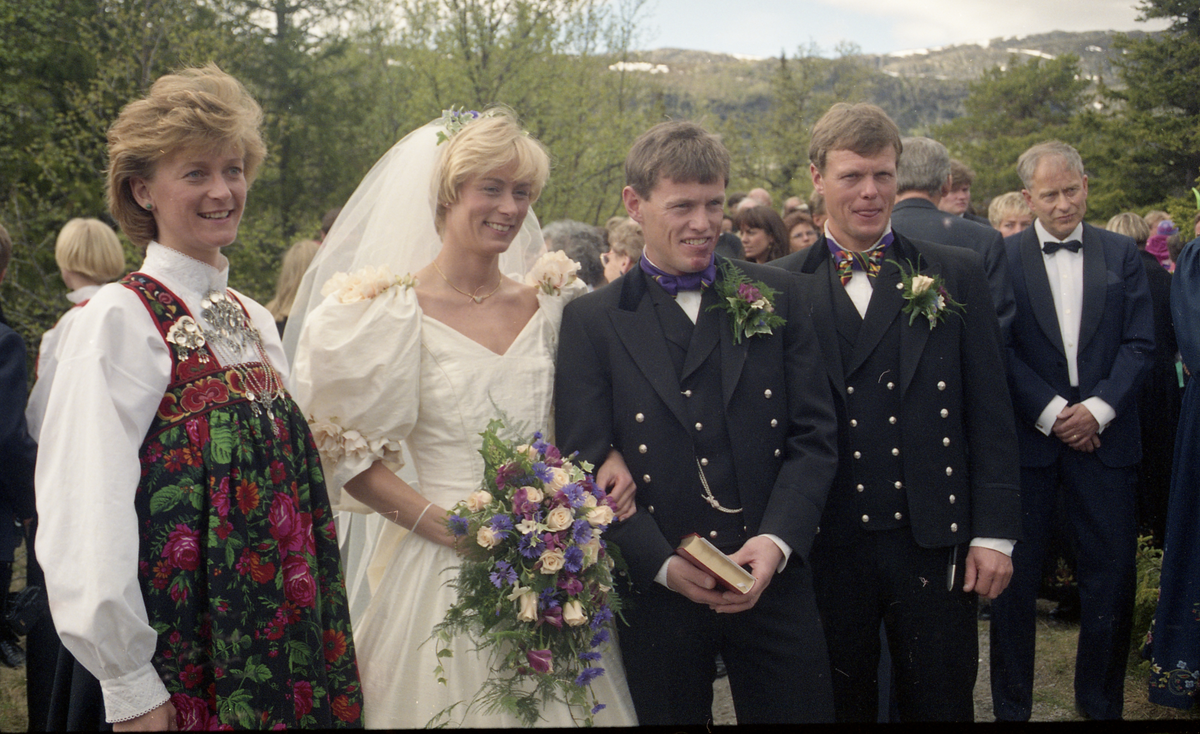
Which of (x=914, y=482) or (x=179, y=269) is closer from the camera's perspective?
(x=179, y=269)

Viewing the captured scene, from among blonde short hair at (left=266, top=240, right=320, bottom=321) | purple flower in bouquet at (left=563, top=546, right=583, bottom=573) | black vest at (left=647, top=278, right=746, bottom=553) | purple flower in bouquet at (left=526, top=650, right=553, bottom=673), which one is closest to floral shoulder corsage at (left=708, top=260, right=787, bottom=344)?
black vest at (left=647, top=278, right=746, bottom=553)

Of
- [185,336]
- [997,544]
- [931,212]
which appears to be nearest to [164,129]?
[185,336]

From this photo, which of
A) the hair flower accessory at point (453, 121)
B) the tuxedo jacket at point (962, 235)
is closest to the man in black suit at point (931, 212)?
the tuxedo jacket at point (962, 235)

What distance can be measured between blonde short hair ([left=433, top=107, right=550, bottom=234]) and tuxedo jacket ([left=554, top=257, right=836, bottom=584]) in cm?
54

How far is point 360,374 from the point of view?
8.96ft

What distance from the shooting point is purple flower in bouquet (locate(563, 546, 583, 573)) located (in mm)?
2410

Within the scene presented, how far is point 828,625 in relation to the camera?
308 cm

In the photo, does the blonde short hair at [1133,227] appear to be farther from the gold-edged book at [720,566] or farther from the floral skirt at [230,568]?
the floral skirt at [230,568]

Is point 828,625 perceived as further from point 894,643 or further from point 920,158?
point 920,158

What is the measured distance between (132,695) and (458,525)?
0.86m

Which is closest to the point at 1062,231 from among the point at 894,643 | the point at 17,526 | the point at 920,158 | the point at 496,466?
the point at 920,158

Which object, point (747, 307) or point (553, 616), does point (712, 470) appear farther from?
point (553, 616)

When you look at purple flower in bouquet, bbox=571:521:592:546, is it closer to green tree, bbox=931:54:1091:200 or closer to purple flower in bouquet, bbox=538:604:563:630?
purple flower in bouquet, bbox=538:604:563:630

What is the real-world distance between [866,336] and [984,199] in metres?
7.51
